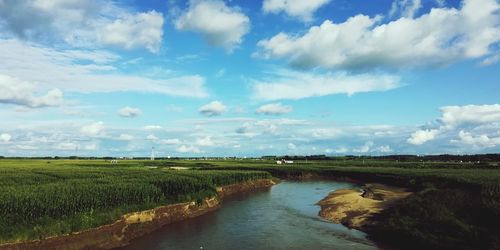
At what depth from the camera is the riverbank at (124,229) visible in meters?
26.2

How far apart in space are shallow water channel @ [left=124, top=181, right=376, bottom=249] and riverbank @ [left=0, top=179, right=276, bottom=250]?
0.97 m

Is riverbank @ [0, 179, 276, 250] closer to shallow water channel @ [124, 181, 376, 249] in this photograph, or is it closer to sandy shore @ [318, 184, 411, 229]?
shallow water channel @ [124, 181, 376, 249]

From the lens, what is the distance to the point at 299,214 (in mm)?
44656

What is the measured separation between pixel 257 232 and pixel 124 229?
10196 millimetres

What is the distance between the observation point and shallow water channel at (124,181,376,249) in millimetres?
30328

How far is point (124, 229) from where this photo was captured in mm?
32531

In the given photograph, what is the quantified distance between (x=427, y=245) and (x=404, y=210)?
738cm

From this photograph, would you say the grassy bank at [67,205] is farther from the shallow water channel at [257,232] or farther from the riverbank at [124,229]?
the shallow water channel at [257,232]

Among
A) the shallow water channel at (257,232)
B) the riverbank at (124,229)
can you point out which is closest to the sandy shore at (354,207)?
the shallow water channel at (257,232)

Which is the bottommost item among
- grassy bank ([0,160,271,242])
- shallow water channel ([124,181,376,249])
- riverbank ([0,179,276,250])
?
shallow water channel ([124,181,376,249])

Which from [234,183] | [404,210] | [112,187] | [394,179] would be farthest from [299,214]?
[394,179]

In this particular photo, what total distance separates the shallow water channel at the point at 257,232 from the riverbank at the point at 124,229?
Answer: 3.17 ft

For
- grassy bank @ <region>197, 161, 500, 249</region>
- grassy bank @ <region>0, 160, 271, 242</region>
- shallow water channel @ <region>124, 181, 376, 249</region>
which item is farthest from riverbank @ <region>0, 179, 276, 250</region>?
grassy bank @ <region>197, 161, 500, 249</region>

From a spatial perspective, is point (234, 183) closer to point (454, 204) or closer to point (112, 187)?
point (112, 187)
